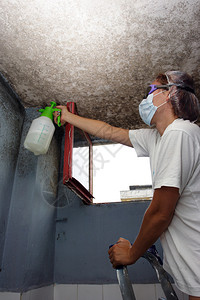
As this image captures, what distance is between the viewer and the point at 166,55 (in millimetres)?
1536

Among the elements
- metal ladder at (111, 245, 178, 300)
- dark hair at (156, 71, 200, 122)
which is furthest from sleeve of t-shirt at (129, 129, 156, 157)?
metal ladder at (111, 245, 178, 300)

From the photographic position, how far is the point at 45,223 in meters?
1.90

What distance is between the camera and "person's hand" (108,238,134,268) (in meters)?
0.79

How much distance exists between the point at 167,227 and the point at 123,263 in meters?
0.22

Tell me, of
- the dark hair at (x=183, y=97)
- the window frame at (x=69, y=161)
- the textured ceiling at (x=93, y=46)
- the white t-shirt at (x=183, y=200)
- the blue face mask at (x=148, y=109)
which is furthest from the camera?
the window frame at (x=69, y=161)

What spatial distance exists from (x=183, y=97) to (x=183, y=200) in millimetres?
524

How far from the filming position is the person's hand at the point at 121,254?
2.60 ft

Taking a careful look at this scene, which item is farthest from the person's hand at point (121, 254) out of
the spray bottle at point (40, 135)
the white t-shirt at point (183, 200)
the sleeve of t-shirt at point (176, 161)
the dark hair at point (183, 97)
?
the spray bottle at point (40, 135)

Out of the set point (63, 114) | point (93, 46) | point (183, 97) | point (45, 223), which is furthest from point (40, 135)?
point (183, 97)

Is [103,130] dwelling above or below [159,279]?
above

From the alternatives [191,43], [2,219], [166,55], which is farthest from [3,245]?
[191,43]

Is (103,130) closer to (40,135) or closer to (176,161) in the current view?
(40,135)

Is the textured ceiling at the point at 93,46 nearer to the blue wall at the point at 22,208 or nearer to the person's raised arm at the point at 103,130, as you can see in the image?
the blue wall at the point at 22,208

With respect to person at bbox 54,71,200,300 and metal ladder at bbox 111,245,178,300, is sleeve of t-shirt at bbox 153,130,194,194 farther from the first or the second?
metal ladder at bbox 111,245,178,300
